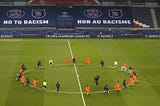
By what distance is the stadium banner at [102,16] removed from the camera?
88562mm

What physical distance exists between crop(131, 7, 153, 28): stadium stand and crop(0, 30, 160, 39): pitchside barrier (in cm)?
631

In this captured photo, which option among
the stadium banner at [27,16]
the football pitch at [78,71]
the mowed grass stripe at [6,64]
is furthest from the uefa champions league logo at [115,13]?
the mowed grass stripe at [6,64]

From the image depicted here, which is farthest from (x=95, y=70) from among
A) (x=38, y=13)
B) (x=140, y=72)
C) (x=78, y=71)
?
(x=38, y=13)

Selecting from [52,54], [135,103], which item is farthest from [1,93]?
[52,54]

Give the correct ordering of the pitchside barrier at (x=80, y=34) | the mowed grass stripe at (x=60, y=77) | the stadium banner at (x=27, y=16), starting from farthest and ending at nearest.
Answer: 1. the stadium banner at (x=27, y=16)
2. the pitchside barrier at (x=80, y=34)
3. the mowed grass stripe at (x=60, y=77)

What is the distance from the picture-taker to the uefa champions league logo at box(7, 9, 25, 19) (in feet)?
291

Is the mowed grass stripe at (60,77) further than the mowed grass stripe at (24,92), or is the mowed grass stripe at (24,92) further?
the mowed grass stripe at (60,77)

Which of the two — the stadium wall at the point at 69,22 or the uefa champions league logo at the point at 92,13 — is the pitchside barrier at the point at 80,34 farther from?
the uefa champions league logo at the point at 92,13

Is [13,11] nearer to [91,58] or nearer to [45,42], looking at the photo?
[45,42]

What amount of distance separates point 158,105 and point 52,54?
86.8ft

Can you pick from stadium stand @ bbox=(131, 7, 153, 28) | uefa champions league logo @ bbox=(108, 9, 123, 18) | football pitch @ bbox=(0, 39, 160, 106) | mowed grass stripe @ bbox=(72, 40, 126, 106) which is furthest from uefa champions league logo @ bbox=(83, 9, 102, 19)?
mowed grass stripe @ bbox=(72, 40, 126, 106)

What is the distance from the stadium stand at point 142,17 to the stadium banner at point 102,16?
117cm

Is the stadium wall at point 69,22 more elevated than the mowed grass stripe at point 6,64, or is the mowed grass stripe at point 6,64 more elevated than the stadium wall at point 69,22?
the stadium wall at point 69,22

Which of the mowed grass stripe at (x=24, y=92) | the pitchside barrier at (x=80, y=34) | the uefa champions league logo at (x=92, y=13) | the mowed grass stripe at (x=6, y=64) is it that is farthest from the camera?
the uefa champions league logo at (x=92, y=13)
